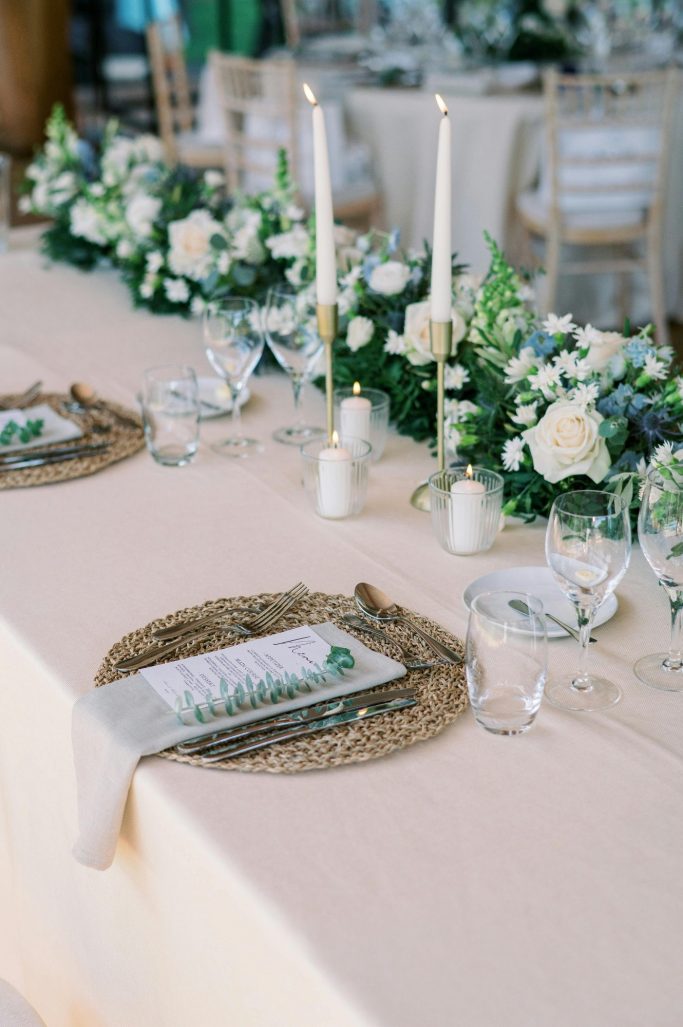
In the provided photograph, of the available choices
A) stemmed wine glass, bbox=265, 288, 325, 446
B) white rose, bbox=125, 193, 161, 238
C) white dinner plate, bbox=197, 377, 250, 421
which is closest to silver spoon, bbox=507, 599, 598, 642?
stemmed wine glass, bbox=265, 288, 325, 446

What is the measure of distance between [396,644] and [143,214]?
146cm

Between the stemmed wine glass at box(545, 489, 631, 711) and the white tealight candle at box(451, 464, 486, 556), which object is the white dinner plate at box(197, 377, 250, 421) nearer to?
the white tealight candle at box(451, 464, 486, 556)

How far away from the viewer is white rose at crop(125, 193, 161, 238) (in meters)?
2.31

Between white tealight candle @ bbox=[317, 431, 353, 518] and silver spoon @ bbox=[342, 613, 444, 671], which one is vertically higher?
white tealight candle @ bbox=[317, 431, 353, 518]

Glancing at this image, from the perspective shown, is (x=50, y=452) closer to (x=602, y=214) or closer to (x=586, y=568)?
(x=586, y=568)

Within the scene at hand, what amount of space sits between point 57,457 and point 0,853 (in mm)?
540

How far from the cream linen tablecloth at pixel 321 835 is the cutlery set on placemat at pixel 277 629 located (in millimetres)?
37

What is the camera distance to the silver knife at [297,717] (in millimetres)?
986

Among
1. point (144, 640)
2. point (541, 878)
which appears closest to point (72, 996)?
point (144, 640)

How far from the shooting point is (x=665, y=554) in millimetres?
1075

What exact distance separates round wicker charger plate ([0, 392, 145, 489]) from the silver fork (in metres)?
0.49

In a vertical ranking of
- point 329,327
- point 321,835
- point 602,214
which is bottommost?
point 602,214

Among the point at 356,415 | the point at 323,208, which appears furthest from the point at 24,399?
the point at 323,208

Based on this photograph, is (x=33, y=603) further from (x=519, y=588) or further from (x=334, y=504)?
(x=519, y=588)
